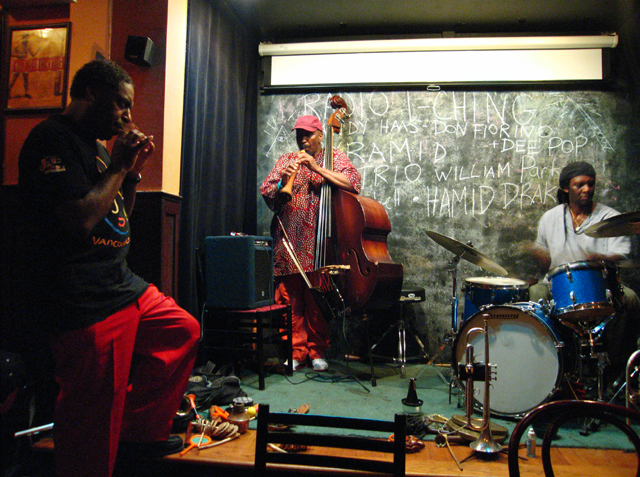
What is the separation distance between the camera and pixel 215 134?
3994 millimetres

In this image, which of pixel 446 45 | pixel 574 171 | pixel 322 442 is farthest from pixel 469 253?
pixel 446 45

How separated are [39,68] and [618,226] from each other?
3.75 m

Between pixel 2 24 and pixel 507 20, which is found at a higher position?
pixel 507 20

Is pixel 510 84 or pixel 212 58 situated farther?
pixel 510 84

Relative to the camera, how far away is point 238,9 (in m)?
4.48

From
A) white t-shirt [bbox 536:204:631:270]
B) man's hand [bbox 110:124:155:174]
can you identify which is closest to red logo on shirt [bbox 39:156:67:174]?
man's hand [bbox 110:124:155:174]

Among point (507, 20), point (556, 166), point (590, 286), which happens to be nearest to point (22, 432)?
point (590, 286)

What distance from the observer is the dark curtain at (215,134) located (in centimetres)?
349

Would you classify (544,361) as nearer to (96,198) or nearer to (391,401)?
(391,401)

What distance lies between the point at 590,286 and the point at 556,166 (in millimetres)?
2235

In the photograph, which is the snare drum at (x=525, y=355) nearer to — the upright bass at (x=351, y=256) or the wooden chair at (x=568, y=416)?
the upright bass at (x=351, y=256)

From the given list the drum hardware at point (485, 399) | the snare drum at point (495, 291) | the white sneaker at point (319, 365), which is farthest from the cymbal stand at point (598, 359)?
the white sneaker at point (319, 365)

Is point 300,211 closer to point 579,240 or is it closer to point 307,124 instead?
point 307,124

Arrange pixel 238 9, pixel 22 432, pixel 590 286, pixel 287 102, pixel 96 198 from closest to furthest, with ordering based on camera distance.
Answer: pixel 96 198, pixel 22 432, pixel 590 286, pixel 238 9, pixel 287 102
